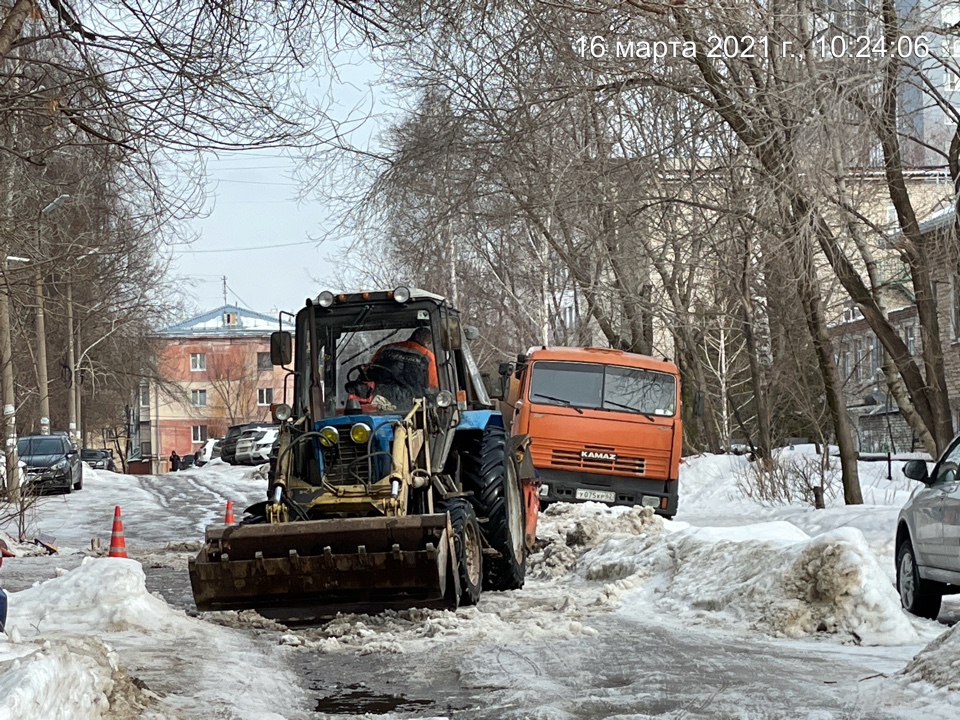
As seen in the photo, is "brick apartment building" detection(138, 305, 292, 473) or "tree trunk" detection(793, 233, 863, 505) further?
"brick apartment building" detection(138, 305, 292, 473)

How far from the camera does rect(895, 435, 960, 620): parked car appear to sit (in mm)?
10102

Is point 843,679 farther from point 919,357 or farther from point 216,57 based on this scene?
point 919,357

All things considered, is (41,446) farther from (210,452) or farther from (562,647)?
(562,647)

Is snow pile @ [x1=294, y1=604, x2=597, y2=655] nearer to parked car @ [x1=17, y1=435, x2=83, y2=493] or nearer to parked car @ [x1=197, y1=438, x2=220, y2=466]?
parked car @ [x1=17, y1=435, x2=83, y2=493]

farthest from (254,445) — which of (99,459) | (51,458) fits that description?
(51,458)

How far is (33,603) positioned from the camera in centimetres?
1095

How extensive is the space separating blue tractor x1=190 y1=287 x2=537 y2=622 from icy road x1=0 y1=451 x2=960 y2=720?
356mm

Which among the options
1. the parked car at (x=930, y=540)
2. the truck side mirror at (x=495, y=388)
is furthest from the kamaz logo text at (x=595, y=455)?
the parked car at (x=930, y=540)

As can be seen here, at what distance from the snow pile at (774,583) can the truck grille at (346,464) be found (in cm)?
245

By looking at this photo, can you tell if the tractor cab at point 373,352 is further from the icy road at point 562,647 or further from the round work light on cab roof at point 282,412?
the icy road at point 562,647

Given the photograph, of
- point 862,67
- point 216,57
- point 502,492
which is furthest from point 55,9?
point 862,67

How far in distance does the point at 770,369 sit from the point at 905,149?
13.3 meters

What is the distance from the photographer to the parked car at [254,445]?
159 feet

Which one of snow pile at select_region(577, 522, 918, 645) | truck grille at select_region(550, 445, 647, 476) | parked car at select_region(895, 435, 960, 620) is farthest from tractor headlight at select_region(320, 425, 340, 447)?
truck grille at select_region(550, 445, 647, 476)
